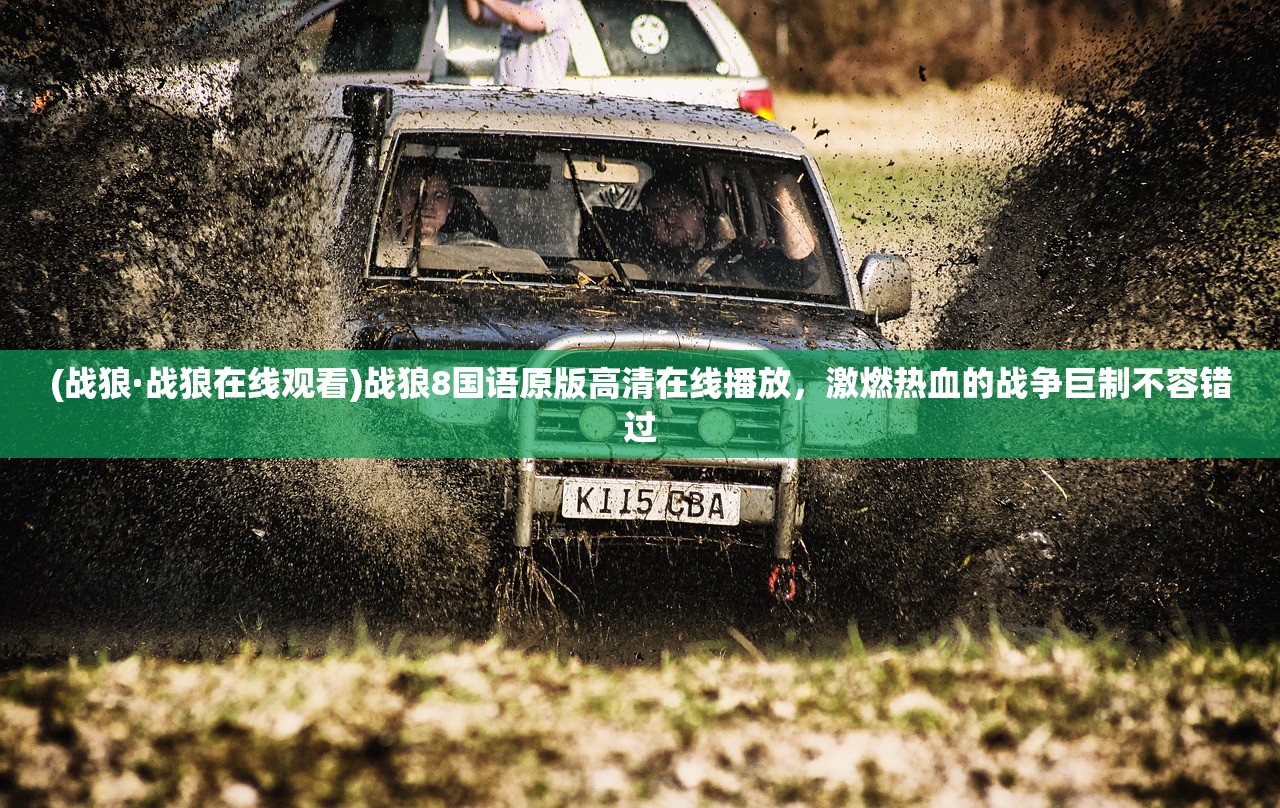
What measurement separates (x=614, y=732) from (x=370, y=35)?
8.04 meters

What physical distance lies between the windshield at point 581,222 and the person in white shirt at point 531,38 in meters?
3.75

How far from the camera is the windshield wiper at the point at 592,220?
6004mm

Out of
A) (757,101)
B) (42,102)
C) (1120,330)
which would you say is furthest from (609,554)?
(757,101)

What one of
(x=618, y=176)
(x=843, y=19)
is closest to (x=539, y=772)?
(x=618, y=176)

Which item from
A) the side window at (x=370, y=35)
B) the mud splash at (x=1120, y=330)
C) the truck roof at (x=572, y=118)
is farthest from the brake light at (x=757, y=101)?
the truck roof at (x=572, y=118)

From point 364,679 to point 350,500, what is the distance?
0.98 m

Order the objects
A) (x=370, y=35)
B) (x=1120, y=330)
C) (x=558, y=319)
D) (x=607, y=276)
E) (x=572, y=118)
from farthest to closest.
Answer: (x=370, y=35) < (x=1120, y=330) < (x=572, y=118) < (x=607, y=276) < (x=558, y=319)

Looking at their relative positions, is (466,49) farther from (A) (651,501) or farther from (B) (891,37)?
(B) (891,37)

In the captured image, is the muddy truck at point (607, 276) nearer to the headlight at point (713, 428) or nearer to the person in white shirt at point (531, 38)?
the headlight at point (713, 428)

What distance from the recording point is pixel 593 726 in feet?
13.4

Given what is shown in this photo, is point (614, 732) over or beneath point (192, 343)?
beneath

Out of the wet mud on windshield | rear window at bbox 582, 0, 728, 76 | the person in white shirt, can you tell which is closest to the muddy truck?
the wet mud on windshield

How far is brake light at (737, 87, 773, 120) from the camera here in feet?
38.7

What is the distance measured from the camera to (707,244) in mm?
6363
